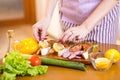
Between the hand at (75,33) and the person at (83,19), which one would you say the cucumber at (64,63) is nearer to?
the hand at (75,33)

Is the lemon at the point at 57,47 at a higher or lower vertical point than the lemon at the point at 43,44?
lower

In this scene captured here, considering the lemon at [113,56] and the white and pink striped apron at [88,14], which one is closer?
the lemon at [113,56]

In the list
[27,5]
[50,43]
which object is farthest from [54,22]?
[27,5]

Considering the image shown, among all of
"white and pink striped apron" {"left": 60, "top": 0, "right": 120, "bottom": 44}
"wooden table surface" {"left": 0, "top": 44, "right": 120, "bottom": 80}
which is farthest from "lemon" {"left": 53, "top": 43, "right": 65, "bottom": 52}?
"white and pink striped apron" {"left": 60, "top": 0, "right": 120, "bottom": 44}

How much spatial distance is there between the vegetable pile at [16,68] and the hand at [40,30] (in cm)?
37

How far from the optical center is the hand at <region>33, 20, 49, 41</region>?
4.18 ft

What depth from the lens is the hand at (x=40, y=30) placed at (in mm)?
1274

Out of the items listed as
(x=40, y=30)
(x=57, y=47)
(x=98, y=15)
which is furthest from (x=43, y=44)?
(x=98, y=15)

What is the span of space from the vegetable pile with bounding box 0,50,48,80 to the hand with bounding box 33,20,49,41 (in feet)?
1.20

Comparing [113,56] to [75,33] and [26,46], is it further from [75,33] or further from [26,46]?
[26,46]

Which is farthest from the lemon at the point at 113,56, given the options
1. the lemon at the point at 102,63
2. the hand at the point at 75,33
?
the hand at the point at 75,33

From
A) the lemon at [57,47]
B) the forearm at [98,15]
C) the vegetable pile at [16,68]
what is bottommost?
the vegetable pile at [16,68]

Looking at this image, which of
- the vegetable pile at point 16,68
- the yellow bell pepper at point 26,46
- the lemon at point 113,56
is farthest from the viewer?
the yellow bell pepper at point 26,46

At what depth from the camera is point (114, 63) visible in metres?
0.99
